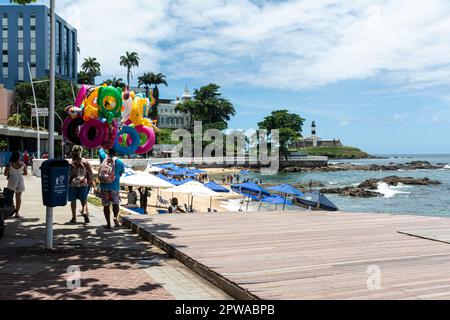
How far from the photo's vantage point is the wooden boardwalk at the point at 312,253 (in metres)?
4.78

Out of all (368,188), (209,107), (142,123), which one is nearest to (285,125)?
(209,107)

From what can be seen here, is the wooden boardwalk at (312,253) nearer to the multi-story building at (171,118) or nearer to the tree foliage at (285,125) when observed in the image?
the tree foliage at (285,125)

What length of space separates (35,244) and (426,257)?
6.30 meters

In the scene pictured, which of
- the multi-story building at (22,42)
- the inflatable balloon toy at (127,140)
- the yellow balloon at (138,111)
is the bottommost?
the inflatable balloon toy at (127,140)

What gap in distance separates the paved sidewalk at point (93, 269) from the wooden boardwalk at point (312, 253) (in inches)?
11.7

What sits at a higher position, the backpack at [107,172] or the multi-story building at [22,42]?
the multi-story building at [22,42]

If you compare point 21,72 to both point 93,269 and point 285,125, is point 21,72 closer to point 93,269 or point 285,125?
point 285,125

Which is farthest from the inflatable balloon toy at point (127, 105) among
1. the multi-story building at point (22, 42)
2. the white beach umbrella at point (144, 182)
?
the multi-story building at point (22, 42)

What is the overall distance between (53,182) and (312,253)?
13.7 feet

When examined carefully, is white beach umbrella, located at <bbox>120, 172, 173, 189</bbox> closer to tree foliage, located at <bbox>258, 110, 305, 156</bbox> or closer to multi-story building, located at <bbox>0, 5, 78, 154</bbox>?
multi-story building, located at <bbox>0, 5, 78, 154</bbox>

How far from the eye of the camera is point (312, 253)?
6.39 meters

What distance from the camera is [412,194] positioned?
49062mm
